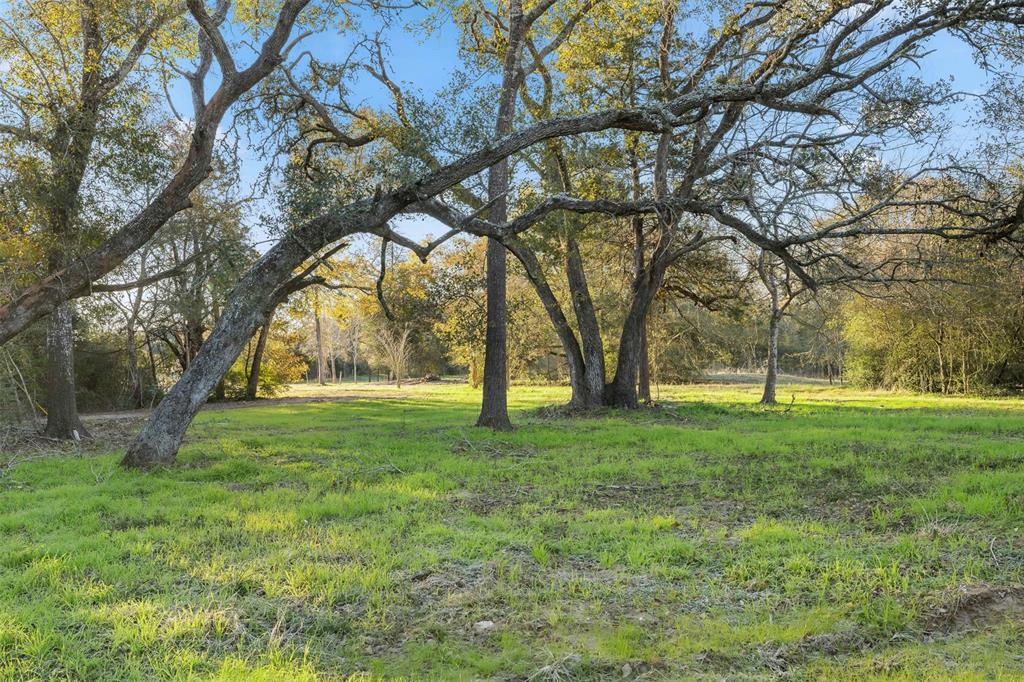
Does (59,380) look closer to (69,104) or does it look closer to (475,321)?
(69,104)

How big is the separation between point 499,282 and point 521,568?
353 inches

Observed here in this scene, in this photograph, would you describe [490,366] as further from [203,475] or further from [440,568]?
[440,568]

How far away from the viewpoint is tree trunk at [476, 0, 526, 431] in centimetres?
1281

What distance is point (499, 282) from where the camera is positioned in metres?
13.1

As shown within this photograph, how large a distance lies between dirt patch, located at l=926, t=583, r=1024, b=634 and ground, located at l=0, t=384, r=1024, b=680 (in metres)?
0.02

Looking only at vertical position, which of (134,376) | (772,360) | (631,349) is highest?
(631,349)

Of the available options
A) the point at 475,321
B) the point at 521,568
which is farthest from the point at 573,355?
the point at 521,568

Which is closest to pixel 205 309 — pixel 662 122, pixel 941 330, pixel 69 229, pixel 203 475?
pixel 69 229

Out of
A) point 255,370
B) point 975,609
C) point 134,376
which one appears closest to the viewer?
point 975,609

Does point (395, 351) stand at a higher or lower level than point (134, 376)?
higher

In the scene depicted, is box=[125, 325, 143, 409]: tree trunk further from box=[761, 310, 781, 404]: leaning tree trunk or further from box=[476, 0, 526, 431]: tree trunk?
box=[761, 310, 781, 404]: leaning tree trunk

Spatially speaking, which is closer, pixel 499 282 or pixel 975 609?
pixel 975 609

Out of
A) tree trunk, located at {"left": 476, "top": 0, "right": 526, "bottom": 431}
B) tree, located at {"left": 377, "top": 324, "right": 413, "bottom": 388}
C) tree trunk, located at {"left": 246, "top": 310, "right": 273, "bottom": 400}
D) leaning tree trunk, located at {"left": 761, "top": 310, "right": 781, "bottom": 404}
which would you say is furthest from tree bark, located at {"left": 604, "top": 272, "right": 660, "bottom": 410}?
tree, located at {"left": 377, "top": 324, "right": 413, "bottom": 388}

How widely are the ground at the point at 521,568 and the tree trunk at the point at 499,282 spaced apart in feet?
12.1
